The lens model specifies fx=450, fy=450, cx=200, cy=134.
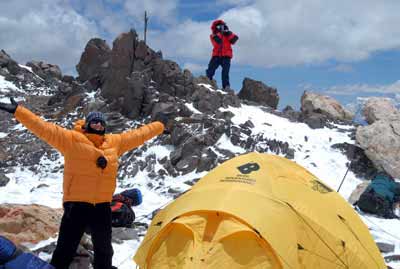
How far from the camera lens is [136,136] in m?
6.61

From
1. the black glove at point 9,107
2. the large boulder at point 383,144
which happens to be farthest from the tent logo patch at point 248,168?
the large boulder at point 383,144

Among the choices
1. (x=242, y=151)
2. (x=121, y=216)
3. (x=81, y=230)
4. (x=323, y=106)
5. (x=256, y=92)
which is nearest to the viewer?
(x=81, y=230)

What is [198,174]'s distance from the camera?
14.9 metres

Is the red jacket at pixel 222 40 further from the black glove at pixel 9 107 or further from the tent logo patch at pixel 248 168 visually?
the black glove at pixel 9 107

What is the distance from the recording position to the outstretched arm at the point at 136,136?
21.3ft

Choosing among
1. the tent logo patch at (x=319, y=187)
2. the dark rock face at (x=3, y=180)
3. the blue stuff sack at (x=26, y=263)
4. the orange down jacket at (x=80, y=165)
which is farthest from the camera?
the dark rock face at (x=3, y=180)

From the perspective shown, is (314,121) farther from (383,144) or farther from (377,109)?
(377,109)

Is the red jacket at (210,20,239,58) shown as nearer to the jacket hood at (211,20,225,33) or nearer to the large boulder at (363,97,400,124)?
the jacket hood at (211,20,225,33)

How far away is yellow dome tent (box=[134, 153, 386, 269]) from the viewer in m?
5.59

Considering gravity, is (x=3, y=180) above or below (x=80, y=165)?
below

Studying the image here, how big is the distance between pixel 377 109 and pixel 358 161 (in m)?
8.15

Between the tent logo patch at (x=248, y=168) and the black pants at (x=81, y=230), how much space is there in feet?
6.84

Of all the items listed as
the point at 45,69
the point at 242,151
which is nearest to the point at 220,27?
the point at 242,151

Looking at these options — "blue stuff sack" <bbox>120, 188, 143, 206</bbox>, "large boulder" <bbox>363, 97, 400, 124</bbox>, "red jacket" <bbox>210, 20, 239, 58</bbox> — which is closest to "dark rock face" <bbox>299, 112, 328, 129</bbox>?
"red jacket" <bbox>210, 20, 239, 58</bbox>
